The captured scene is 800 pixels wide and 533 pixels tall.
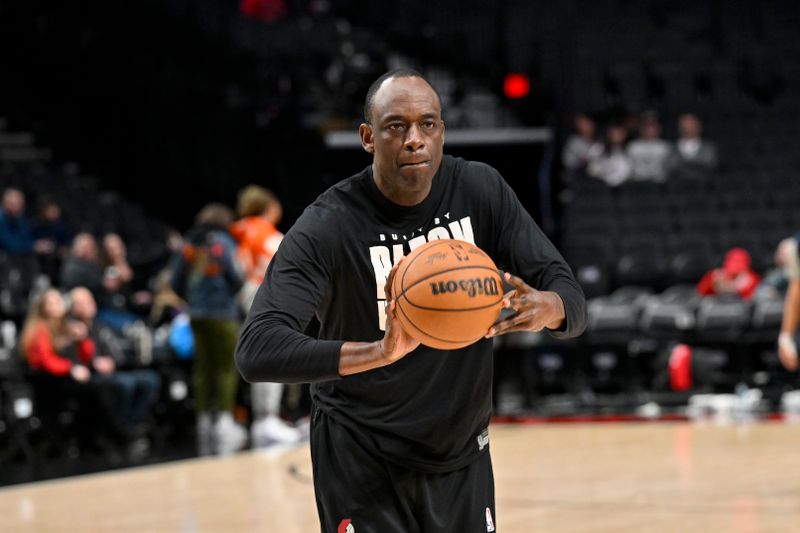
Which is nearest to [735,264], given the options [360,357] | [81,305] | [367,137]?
[81,305]

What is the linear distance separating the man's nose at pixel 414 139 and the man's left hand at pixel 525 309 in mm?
373

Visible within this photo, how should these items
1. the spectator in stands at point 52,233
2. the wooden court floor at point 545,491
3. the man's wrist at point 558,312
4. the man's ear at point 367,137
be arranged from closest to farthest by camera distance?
the man's wrist at point 558,312, the man's ear at point 367,137, the wooden court floor at point 545,491, the spectator in stands at point 52,233

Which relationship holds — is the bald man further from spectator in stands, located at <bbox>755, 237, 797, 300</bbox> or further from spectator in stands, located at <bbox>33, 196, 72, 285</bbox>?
spectator in stands, located at <bbox>755, 237, 797, 300</bbox>

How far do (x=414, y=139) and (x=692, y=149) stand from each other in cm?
1466

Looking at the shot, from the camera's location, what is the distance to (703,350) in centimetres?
1367

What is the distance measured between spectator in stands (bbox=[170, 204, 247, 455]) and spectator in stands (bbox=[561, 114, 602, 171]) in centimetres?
796

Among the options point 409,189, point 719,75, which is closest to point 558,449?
point 409,189

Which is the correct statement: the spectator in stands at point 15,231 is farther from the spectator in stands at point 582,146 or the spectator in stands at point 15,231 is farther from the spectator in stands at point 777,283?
the spectator in stands at point 582,146

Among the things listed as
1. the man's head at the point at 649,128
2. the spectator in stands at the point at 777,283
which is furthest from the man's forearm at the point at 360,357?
the man's head at the point at 649,128

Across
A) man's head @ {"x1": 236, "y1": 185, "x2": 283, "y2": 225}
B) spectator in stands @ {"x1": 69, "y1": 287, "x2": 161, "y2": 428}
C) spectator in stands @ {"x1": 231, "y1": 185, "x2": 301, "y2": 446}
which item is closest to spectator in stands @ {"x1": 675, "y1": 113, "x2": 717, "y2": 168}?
spectator in stands @ {"x1": 231, "y1": 185, "x2": 301, "y2": 446}

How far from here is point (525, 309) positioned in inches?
110

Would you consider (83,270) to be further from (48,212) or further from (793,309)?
(793,309)

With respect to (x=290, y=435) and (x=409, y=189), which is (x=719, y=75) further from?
(x=409, y=189)

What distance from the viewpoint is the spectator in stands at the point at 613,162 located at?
17.2 m
